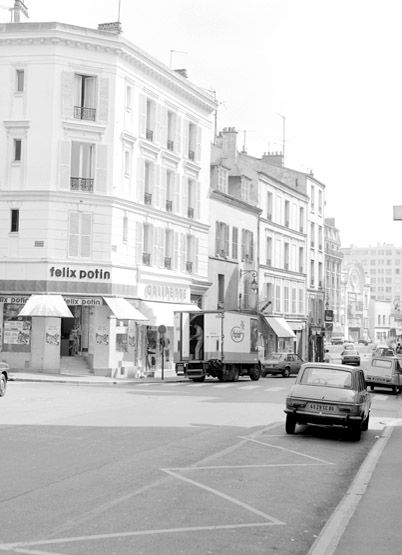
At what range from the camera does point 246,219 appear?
5450 cm

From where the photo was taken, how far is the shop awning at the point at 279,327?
56969 mm

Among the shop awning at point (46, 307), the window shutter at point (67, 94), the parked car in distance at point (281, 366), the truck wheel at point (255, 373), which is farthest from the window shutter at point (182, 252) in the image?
the window shutter at point (67, 94)

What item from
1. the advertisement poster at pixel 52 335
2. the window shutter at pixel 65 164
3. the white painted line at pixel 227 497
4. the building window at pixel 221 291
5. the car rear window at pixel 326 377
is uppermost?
the window shutter at pixel 65 164

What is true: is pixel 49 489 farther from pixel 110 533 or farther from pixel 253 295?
pixel 253 295

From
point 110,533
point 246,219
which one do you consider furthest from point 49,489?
point 246,219

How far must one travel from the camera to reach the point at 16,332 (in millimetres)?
35500

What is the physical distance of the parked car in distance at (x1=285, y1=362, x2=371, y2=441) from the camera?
15422mm

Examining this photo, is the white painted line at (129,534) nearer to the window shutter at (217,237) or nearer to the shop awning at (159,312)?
the shop awning at (159,312)

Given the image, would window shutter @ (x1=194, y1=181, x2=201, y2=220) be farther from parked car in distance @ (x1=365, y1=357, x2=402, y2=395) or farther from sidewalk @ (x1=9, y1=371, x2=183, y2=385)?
parked car in distance @ (x1=365, y1=357, x2=402, y2=395)

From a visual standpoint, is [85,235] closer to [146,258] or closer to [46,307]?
[46,307]

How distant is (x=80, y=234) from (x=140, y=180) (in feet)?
16.4

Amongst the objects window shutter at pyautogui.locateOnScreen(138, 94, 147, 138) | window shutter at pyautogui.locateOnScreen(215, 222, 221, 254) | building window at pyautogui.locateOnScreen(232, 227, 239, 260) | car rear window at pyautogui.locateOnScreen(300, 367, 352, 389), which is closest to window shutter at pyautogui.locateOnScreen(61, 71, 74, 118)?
window shutter at pyautogui.locateOnScreen(138, 94, 147, 138)

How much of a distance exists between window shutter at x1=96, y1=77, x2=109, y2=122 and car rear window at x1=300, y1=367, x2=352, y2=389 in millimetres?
23329

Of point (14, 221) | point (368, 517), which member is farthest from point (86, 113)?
point (368, 517)
